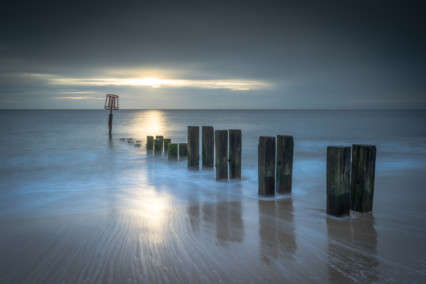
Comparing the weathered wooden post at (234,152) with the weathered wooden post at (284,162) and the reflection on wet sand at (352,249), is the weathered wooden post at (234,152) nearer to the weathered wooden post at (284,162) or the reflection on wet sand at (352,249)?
the weathered wooden post at (284,162)

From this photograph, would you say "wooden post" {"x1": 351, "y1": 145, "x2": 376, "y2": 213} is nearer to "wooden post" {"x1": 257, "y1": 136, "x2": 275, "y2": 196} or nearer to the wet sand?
the wet sand

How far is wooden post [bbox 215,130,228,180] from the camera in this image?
22.5 ft

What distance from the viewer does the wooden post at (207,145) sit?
798 centimetres

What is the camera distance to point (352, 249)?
360cm

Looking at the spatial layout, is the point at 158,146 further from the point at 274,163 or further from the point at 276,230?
the point at 276,230

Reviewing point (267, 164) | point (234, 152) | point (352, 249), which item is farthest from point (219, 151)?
point (352, 249)

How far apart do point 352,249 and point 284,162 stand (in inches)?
87.6

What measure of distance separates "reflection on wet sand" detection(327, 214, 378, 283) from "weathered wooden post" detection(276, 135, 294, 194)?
1.30m

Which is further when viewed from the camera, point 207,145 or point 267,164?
point 207,145

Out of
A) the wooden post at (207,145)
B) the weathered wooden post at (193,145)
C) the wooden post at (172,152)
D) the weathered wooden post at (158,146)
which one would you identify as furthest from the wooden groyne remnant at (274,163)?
the weathered wooden post at (158,146)

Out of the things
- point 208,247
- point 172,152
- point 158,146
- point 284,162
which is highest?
point 284,162

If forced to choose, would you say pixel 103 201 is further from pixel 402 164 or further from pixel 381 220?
pixel 402 164

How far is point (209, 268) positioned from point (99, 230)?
1936mm

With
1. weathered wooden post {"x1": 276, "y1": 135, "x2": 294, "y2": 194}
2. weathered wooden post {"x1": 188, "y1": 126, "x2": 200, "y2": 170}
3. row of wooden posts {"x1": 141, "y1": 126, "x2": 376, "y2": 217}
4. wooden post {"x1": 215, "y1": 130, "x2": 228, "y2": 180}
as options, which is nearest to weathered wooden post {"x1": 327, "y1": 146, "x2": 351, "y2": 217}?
row of wooden posts {"x1": 141, "y1": 126, "x2": 376, "y2": 217}
